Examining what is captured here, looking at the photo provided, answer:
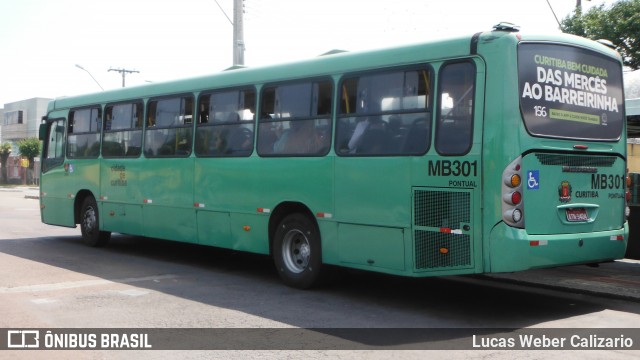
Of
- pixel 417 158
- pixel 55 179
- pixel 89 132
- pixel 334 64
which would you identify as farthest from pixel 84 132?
pixel 417 158

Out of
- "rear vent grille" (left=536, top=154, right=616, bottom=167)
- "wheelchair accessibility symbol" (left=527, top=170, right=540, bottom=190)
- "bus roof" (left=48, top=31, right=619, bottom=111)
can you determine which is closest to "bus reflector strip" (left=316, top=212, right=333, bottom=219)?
"bus roof" (left=48, top=31, right=619, bottom=111)

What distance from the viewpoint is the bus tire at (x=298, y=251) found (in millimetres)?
9117

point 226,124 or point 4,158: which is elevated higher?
point 4,158

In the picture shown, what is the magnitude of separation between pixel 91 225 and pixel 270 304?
7.02 metres

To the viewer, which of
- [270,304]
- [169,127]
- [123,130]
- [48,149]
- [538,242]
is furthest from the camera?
[48,149]

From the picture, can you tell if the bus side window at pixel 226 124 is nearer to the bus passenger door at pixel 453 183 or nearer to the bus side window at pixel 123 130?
the bus side window at pixel 123 130

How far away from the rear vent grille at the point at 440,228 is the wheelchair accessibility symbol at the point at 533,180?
64cm

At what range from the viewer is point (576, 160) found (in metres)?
7.84

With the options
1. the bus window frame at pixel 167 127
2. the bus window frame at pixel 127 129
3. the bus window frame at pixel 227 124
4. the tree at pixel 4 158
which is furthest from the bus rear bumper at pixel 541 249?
the tree at pixel 4 158

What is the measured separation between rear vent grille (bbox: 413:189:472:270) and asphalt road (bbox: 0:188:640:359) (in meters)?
0.66

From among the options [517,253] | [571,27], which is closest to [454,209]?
[517,253]

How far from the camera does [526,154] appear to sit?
725cm

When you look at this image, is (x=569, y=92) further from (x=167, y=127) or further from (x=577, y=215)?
(x=167, y=127)
